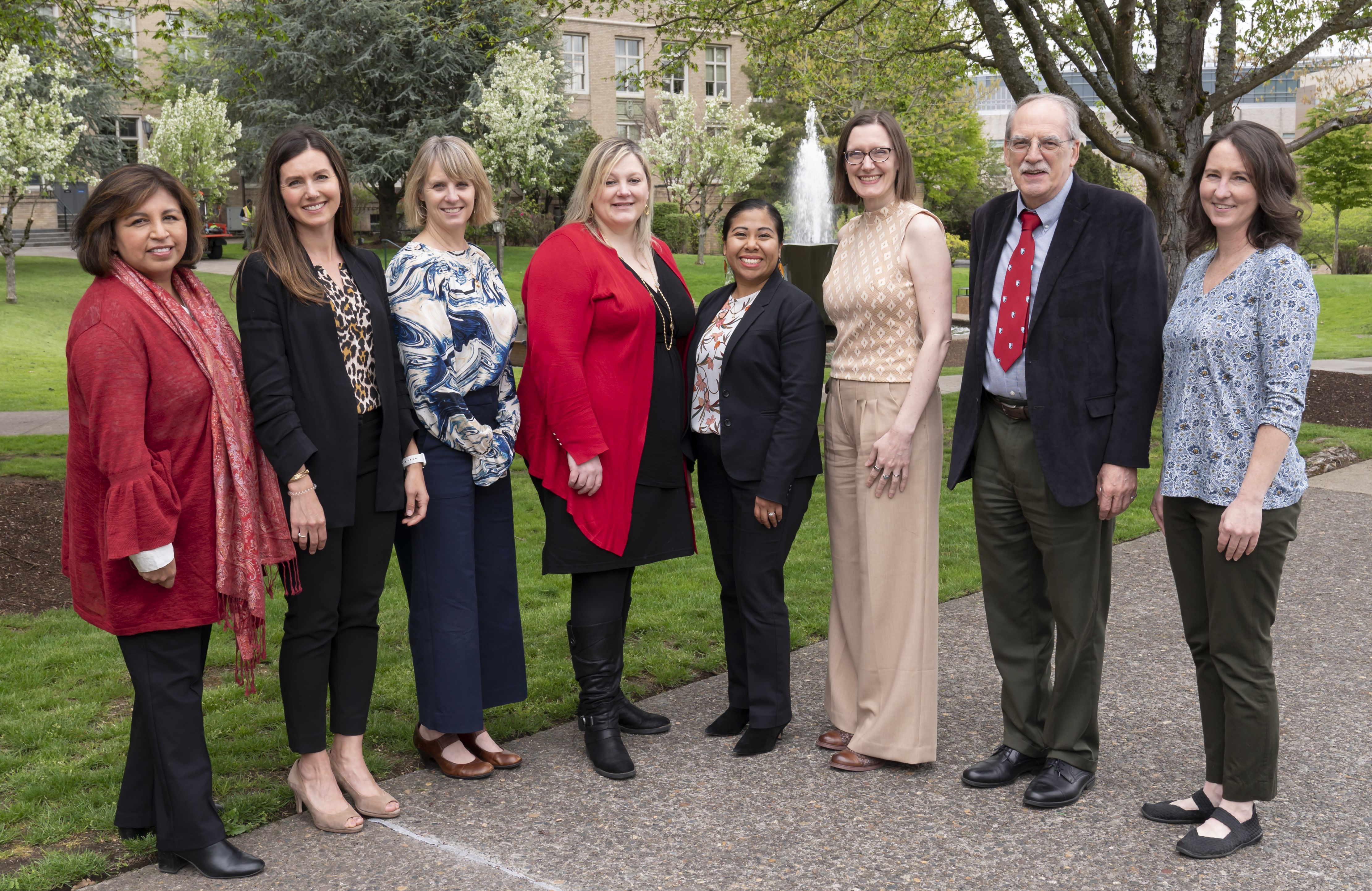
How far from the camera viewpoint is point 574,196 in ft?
13.3

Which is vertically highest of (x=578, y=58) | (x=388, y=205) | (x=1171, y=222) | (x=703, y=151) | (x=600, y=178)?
(x=578, y=58)

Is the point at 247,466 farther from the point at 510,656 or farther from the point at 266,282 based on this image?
the point at 510,656

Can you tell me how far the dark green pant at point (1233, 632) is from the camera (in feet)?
10.7

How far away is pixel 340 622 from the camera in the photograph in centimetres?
369

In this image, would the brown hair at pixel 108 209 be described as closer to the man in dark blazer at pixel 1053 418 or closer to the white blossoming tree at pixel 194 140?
the man in dark blazer at pixel 1053 418

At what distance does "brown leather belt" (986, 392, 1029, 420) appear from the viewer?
369 cm

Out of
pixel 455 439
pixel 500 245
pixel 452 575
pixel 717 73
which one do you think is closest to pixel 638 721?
pixel 452 575

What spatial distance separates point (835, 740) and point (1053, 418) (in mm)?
1472

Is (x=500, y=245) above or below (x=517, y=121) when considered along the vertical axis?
below

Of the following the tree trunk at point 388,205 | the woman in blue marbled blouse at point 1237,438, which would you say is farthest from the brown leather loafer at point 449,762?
the tree trunk at point 388,205

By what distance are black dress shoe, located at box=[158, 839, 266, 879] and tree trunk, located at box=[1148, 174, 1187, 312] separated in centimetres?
949

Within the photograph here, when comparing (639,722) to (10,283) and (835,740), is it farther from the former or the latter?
(10,283)

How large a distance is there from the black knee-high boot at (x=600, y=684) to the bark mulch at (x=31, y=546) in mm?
3127

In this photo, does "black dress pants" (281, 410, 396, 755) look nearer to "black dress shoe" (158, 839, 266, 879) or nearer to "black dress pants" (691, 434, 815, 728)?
"black dress shoe" (158, 839, 266, 879)
